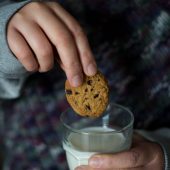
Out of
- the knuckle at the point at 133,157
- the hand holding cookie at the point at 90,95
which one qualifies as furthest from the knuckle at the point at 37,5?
the knuckle at the point at 133,157

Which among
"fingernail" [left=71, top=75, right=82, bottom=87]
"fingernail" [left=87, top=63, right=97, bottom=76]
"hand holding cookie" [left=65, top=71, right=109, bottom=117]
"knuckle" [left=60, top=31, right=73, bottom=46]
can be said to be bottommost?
"hand holding cookie" [left=65, top=71, right=109, bottom=117]

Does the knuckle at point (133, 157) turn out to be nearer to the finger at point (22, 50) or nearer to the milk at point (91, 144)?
the milk at point (91, 144)

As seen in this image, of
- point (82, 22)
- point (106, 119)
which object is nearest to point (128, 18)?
point (82, 22)

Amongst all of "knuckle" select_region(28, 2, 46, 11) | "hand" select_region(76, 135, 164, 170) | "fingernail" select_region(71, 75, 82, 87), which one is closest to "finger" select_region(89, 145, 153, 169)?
"hand" select_region(76, 135, 164, 170)

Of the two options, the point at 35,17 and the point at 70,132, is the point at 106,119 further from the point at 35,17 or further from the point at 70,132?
the point at 35,17

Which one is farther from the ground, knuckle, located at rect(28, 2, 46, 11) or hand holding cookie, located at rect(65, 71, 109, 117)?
knuckle, located at rect(28, 2, 46, 11)

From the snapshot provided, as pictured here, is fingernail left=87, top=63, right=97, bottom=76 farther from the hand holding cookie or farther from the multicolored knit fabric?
the multicolored knit fabric

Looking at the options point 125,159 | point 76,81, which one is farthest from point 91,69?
point 125,159
